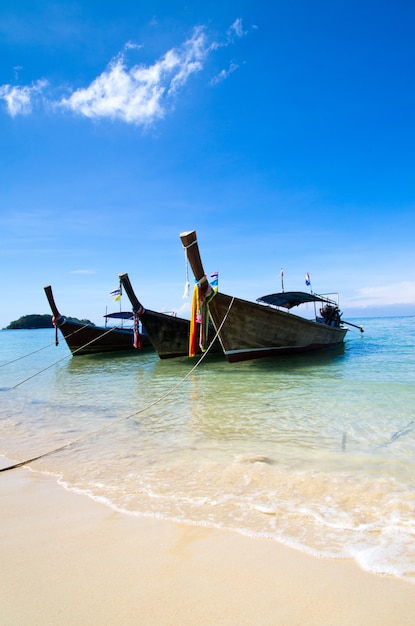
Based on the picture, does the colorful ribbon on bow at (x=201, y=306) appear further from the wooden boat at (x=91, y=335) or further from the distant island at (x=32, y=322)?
the distant island at (x=32, y=322)

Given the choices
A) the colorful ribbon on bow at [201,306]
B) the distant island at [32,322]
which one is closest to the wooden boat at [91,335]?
the colorful ribbon on bow at [201,306]

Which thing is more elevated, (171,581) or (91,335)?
(91,335)

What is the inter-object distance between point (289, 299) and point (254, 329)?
6.64 m

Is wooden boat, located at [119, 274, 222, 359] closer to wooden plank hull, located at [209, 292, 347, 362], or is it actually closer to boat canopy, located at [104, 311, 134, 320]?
wooden plank hull, located at [209, 292, 347, 362]

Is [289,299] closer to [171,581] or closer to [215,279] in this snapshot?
[215,279]

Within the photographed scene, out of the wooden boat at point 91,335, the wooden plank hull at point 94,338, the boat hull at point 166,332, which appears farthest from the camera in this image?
the wooden plank hull at point 94,338

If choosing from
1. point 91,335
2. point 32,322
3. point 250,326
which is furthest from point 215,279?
point 32,322

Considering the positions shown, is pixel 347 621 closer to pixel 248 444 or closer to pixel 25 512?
pixel 25 512

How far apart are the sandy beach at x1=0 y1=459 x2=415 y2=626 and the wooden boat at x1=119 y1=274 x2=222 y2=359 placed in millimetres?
12802

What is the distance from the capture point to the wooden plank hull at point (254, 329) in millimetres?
12047

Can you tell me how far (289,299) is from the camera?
18938 millimetres

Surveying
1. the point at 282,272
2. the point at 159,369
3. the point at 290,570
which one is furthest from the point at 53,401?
the point at 282,272

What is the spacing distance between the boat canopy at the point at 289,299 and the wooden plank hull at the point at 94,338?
878cm

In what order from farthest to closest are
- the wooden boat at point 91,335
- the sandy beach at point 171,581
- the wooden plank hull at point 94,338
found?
the wooden plank hull at point 94,338, the wooden boat at point 91,335, the sandy beach at point 171,581
